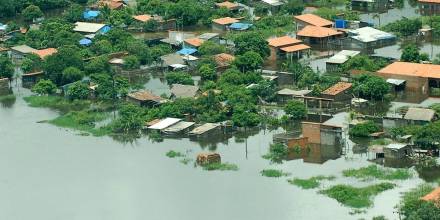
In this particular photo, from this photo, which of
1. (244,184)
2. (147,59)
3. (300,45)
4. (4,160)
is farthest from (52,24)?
(244,184)

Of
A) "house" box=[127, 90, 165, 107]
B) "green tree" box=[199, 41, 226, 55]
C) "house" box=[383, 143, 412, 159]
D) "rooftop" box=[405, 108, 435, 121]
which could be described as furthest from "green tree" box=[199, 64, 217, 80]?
"house" box=[383, 143, 412, 159]

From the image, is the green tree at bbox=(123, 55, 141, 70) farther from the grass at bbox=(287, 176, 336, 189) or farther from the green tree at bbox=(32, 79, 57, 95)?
the grass at bbox=(287, 176, 336, 189)

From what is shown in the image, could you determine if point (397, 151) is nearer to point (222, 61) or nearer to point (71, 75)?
point (222, 61)

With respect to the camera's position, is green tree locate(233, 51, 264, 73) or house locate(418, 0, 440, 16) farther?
house locate(418, 0, 440, 16)

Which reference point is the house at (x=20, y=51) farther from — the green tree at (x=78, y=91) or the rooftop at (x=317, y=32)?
the rooftop at (x=317, y=32)

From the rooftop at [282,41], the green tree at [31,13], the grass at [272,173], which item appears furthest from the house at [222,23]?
the grass at [272,173]

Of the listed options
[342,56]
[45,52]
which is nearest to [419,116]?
[342,56]

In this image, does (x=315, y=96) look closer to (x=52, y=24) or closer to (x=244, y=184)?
(x=244, y=184)

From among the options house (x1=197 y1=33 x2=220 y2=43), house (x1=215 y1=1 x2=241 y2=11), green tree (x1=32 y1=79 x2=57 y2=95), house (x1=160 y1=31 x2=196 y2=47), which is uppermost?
house (x1=215 y1=1 x2=241 y2=11)
